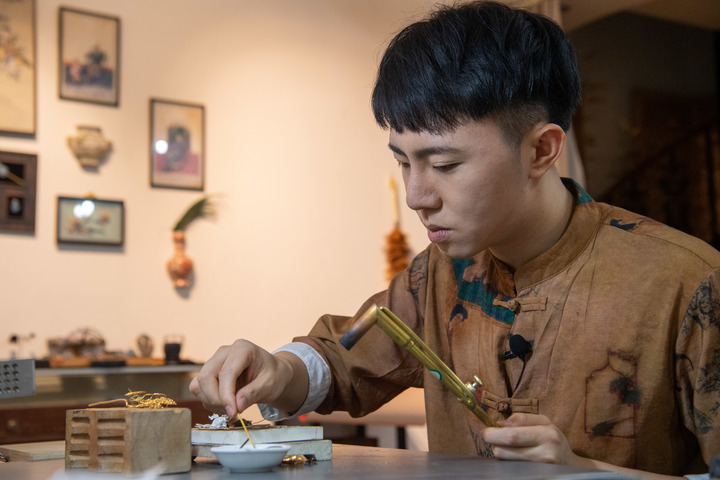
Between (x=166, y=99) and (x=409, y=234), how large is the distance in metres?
1.72

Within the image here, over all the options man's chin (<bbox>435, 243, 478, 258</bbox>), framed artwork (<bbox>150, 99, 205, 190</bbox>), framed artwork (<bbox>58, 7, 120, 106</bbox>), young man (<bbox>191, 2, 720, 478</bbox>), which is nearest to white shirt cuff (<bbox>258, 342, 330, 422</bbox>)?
young man (<bbox>191, 2, 720, 478</bbox>)

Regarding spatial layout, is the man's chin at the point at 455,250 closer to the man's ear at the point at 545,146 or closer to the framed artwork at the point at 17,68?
the man's ear at the point at 545,146

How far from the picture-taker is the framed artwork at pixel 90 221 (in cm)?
412

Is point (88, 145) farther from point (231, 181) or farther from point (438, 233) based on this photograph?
point (438, 233)

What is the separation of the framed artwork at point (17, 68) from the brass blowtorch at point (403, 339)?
11.4 ft

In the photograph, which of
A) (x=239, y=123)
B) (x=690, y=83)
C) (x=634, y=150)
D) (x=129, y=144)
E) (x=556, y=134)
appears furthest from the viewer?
(x=690, y=83)

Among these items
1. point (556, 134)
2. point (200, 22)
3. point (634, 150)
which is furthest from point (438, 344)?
point (634, 150)

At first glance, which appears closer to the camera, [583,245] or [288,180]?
[583,245]

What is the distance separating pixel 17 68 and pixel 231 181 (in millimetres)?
1243

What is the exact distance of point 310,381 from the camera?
1.59m

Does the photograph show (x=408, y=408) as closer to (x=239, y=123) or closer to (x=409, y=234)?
(x=409, y=234)

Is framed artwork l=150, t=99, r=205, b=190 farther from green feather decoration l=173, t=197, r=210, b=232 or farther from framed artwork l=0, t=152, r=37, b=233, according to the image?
framed artwork l=0, t=152, r=37, b=233

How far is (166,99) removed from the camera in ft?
14.7

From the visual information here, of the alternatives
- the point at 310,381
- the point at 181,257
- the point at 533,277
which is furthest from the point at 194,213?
the point at 533,277
